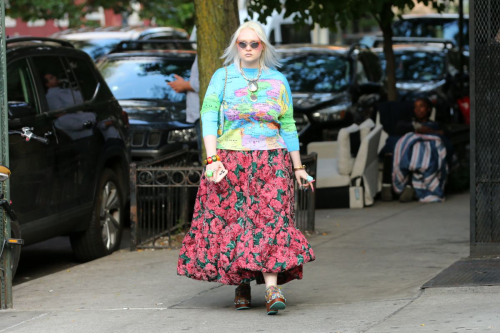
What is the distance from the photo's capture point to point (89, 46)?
18719mm

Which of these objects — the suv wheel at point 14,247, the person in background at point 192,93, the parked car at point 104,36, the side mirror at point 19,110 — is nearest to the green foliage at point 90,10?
the parked car at point 104,36

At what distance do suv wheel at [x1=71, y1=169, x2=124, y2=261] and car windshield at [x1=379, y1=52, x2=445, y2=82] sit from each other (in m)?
9.93

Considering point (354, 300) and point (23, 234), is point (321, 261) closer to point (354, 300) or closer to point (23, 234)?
point (354, 300)

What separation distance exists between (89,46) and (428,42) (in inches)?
252

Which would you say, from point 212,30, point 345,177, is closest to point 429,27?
point 345,177

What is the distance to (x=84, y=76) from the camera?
941 centimetres

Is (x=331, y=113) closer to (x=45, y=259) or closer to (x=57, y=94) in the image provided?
(x=45, y=259)

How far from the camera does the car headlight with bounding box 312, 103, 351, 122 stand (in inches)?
559

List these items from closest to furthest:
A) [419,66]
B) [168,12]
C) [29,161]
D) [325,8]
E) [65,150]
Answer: [29,161] → [65,150] → [325,8] → [419,66] → [168,12]

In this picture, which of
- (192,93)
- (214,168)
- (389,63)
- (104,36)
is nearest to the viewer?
(214,168)

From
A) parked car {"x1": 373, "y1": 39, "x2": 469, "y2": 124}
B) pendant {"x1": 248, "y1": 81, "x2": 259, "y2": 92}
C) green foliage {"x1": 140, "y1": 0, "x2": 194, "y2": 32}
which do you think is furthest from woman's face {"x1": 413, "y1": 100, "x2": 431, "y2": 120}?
green foliage {"x1": 140, "y1": 0, "x2": 194, "y2": 32}

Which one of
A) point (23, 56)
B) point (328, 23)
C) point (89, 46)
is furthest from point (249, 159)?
point (89, 46)

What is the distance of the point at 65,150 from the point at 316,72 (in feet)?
25.0

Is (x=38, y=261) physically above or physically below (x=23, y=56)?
below
